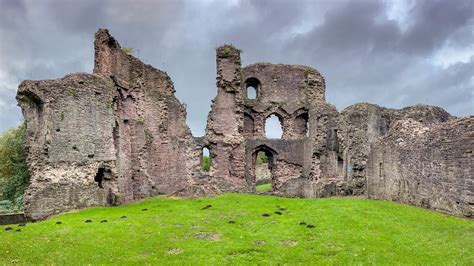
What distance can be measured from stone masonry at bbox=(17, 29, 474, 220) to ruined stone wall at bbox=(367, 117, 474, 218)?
0.19 feet

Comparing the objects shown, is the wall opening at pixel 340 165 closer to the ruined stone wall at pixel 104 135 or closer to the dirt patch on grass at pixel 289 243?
the ruined stone wall at pixel 104 135

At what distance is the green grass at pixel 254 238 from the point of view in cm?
1258

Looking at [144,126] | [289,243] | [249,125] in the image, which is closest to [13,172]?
[144,126]

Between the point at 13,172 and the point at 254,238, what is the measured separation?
31164 mm

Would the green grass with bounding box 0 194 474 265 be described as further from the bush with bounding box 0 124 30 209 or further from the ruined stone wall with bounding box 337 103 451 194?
the bush with bounding box 0 124 30 209

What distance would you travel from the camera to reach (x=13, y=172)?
38531mm

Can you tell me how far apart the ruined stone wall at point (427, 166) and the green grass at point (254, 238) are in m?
0.93

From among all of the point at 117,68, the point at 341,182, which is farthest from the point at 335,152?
the point at 117,68

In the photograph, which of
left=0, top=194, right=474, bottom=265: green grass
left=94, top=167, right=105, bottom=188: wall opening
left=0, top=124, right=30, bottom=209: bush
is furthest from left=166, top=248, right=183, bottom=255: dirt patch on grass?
left=0, top=124, right=30, bottom=209: bush

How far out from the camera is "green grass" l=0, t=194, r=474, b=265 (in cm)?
1258

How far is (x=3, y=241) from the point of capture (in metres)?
15.1

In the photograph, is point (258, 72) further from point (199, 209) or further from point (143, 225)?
point (143, 225)

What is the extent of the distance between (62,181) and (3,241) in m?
7.72

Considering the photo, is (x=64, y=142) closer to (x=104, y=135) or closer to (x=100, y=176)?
(x=104, y=135)
